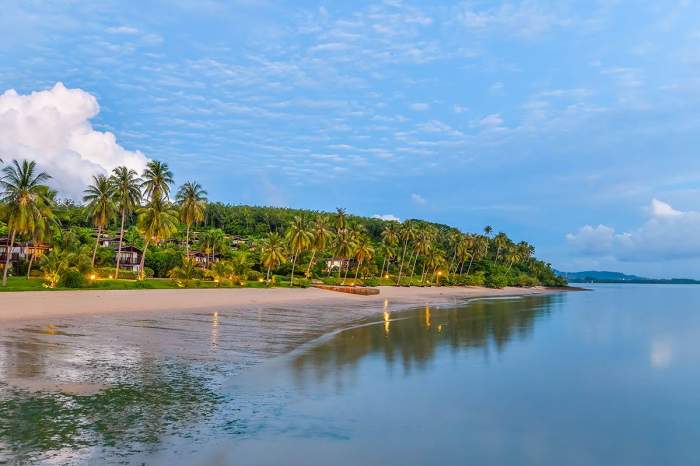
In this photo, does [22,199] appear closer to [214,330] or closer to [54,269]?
[54,269]

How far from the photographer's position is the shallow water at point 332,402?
9641 millimetres

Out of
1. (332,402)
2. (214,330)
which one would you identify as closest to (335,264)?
(214,330)

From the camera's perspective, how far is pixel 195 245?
99.3 metres

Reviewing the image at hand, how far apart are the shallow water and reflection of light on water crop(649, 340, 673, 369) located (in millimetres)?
290

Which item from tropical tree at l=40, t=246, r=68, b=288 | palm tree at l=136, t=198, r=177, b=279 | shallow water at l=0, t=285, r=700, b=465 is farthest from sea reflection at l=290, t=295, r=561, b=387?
palm tree at l=136, t=198, r=177, b=279

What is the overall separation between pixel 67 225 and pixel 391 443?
412 feet

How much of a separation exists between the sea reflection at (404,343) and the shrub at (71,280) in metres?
31.7

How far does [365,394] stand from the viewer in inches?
584

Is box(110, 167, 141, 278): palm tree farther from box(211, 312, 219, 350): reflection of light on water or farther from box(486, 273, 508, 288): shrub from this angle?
box(486, 273, 508, 288): shrub

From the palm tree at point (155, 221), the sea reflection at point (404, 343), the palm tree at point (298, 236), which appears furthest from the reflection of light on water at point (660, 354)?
the palm tree at point (155, 221)

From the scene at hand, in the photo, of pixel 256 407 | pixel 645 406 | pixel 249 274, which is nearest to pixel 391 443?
pixel 256 407

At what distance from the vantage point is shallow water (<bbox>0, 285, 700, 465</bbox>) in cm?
964

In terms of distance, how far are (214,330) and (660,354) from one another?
1046 inches

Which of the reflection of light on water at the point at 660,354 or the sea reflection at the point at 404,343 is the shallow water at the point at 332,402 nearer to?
the sea reflection at the point at 404,343
